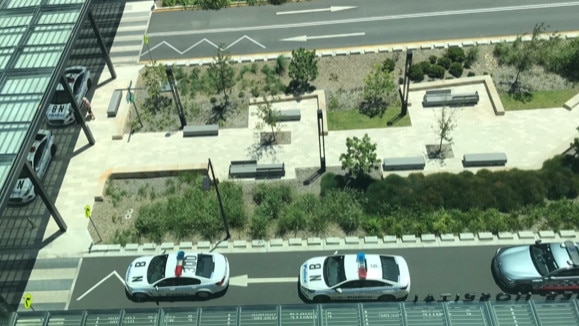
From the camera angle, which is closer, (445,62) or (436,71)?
(436,71)

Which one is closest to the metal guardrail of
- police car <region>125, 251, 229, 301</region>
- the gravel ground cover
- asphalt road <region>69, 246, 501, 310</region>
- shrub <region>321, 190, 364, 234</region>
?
police car <region>125, 251, 229, 301</region>

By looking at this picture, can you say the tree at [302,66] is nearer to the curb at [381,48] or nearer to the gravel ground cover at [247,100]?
the gravel ground cover at [247,100]

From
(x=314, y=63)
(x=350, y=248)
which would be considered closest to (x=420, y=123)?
(x=314, y=63)

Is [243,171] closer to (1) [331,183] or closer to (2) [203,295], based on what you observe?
(1) [331,183]

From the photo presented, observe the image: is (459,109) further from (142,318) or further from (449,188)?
(142,318)

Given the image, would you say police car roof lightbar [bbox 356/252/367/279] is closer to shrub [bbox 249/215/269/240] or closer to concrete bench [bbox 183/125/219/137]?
shrub [bbox 249/215/269/240]

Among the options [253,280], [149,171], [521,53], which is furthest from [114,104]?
[521,53]

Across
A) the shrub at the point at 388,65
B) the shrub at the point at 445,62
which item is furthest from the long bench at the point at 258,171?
the shrub at the point at 445,62
